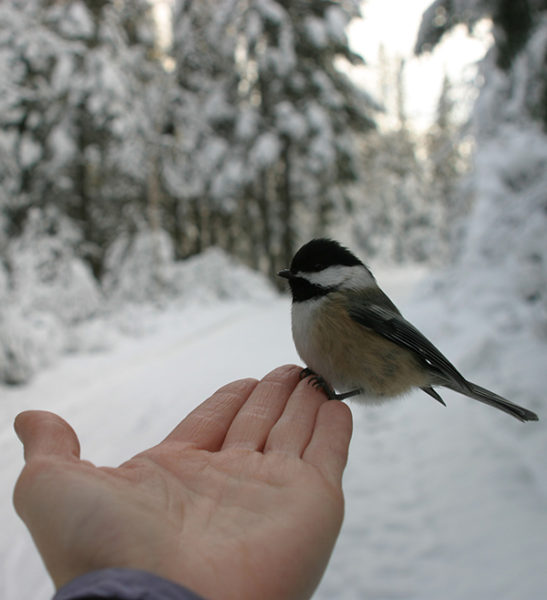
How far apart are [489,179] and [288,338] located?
3.05 meters

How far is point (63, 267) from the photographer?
536cm

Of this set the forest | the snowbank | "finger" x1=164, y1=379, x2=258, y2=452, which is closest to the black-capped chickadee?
"finger" x1=164, y1=379, x2=258, y2=452

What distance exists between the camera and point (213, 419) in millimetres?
1259

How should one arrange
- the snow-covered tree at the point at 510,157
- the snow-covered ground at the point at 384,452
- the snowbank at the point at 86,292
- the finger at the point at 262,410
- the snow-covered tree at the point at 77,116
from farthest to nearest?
the snow-covered tree at the point at 77,116
the snowbank at the point at 86,292
the snow-covered tree at the point at 510,157
the snow-covered ground at the point at 384,452
the finger at the point at 262,410

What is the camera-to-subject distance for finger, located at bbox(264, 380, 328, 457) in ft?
3.70

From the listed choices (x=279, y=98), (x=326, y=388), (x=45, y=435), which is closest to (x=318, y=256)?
(x=326, y=388)

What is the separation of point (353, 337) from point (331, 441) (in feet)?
0.95

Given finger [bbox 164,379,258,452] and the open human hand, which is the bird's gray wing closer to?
the open human hand

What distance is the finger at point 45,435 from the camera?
0.93 meters

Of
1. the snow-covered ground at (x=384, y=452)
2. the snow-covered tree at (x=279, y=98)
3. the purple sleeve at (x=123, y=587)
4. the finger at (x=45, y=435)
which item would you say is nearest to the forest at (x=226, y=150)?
the snow-covered tree at (x=279, y=98)

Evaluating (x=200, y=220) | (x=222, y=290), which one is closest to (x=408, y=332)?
(x=222, y=290)

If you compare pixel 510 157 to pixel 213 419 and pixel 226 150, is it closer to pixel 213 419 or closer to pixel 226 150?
pixel 226 150

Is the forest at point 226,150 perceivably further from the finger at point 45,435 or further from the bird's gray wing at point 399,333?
the finger at point 45,435

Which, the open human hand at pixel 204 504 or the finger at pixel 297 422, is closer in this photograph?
the open human hand at pixel 204 504
